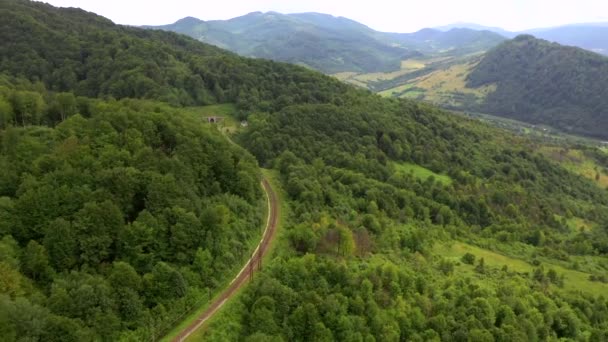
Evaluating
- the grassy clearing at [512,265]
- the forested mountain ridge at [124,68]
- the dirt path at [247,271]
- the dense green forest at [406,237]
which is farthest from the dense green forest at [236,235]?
the dirt path at [247,271]

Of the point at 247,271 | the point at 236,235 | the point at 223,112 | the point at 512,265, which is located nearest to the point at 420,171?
the point at 512,265

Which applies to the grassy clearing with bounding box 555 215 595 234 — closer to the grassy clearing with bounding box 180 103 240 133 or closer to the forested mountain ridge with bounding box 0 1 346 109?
the forested mountain ridge with bounding box 0 1 346 109

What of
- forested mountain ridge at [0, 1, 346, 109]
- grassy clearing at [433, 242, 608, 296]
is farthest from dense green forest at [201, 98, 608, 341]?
forested mountain ridge at [0, 1, 346, 109]

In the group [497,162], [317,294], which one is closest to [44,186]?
[317,294]

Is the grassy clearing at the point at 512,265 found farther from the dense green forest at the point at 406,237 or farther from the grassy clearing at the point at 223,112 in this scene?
the grassy clearing at the point at 223,112

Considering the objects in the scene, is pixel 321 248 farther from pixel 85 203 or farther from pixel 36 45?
pixel 36 45
